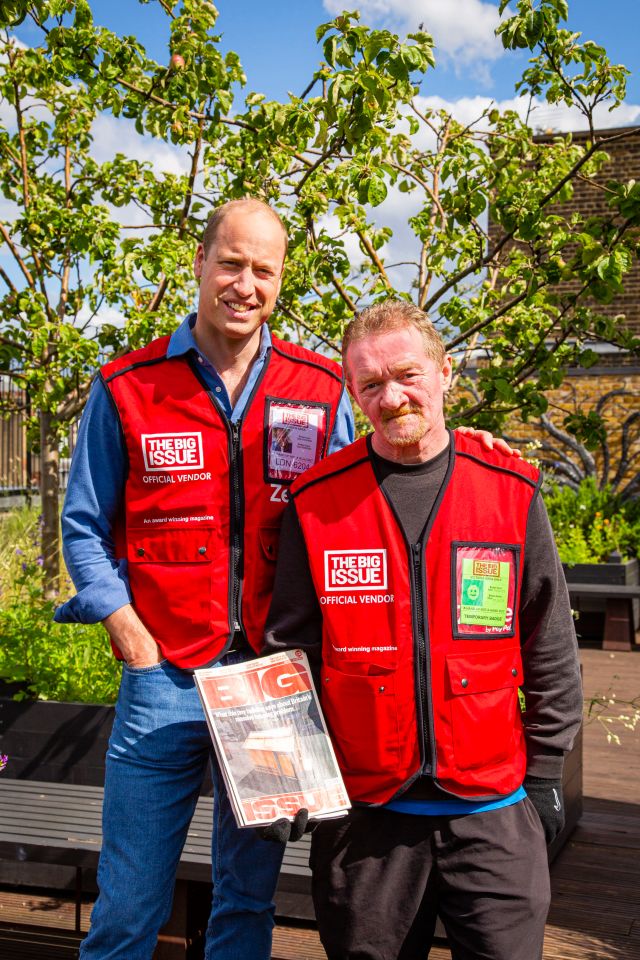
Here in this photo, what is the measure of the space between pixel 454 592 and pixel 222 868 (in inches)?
37.9

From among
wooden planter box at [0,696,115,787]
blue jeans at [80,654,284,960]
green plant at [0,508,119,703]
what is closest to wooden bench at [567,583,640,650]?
green plant at [0,508,119,703]

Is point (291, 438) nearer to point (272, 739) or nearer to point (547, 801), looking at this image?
point (272, 739)

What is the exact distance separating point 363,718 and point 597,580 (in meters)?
8.17

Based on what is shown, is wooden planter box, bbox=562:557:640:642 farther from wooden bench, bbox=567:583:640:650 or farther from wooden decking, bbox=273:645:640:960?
wooden decking, bbox=273:645:640:960

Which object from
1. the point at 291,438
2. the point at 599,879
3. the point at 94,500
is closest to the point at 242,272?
the point at 291,438

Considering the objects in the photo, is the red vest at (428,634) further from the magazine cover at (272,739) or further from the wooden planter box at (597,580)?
the wooden planter box at (597,580)

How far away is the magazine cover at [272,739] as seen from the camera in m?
2.05

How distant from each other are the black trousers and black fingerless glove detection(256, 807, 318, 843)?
0.51 feet

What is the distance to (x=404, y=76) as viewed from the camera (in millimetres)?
3488

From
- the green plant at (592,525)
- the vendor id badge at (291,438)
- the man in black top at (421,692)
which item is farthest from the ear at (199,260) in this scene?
the green plant at (592,525)

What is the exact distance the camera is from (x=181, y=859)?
3.19 m

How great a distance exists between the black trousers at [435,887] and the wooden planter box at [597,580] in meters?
7.75

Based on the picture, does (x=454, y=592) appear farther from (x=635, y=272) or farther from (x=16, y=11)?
(x=635, y=272)

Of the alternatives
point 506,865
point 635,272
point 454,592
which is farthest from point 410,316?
point 635,272
